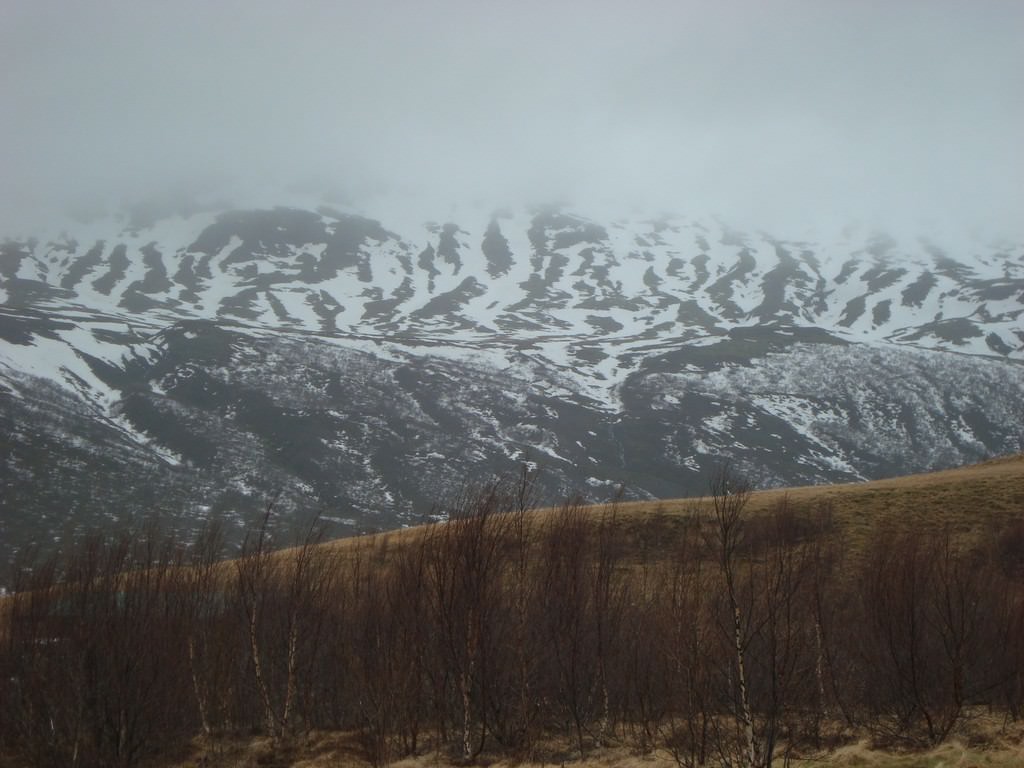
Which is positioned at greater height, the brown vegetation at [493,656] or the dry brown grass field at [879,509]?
the brown vegetation at [493,656]

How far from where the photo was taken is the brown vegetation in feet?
69.0

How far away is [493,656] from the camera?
22312 mm

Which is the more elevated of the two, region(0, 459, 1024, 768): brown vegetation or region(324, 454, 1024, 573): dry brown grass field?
region(0, 459, 1024, 768): brown vegetation

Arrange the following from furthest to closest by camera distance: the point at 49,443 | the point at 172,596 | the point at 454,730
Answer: the point at 49,443 → the point at 172,596 → the point at 454,730

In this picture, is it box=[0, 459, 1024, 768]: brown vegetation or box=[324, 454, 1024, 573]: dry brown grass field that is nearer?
box=[0, 459, 1024, 768]: brown vegetation

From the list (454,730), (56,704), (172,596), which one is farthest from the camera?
(172,596)

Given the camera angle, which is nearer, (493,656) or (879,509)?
(493,656)

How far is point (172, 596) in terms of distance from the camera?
90.9 ft

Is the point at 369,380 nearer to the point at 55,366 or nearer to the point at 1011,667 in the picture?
the point at 55,366

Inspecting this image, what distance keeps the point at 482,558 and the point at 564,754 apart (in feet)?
21.9

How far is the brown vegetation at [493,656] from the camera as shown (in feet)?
69.0

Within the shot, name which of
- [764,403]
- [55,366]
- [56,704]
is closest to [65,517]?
[55,366]

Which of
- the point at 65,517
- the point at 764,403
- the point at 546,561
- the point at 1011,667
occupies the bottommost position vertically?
the point at 764,403

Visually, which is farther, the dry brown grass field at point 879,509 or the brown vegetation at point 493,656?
the dry brown grass field at point 879,509
